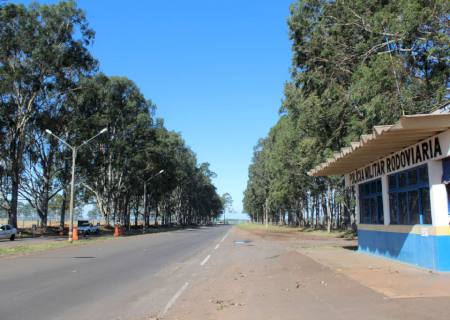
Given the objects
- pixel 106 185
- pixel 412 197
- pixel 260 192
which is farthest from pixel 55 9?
pixel 260 192

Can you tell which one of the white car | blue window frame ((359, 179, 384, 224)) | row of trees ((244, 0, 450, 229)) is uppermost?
row of trees ((244, 0, 450, 229))

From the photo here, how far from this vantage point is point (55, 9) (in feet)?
159

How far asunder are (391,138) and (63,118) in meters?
46.1

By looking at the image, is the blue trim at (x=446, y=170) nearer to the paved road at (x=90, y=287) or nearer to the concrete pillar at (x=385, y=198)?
the concrete pillar at (x=385, y=198)

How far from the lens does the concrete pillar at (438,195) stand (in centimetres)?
1373

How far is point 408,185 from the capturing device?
16078mm

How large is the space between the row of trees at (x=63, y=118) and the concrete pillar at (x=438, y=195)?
38.8 m

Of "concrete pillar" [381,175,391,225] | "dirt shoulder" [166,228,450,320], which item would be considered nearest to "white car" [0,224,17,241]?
"dirt shoulder" [166,228,450,320]

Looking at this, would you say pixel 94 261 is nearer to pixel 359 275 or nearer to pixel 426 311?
pixel 359 275

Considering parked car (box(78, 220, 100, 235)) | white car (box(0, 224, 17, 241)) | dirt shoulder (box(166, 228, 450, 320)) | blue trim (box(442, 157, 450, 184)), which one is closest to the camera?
dirt shoulder (box(166, 228, 450, 320))

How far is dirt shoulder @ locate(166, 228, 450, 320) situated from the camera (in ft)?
29.5

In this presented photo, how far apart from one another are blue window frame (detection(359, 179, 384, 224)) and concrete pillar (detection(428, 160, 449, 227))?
18.0 feet

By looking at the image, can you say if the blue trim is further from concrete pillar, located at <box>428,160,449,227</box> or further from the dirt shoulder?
the dirt shoulder

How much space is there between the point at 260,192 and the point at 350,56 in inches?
2980
